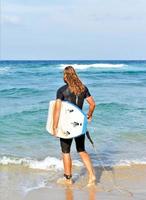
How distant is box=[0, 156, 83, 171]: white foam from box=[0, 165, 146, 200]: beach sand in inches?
8.1

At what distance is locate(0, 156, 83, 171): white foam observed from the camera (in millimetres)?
7910

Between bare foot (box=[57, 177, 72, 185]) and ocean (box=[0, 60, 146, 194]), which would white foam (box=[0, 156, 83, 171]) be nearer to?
ocean (box=[0, 60, 146, 194])

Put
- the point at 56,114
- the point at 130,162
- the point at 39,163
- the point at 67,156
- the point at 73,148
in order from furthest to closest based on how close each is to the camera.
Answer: the point at 73,148 < the point at 130,162 < the point at 39,163 < the point at 67,156 < the point at 56,114

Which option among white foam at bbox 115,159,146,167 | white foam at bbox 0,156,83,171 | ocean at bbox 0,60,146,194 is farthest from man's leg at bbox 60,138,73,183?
white foam at bbox 115,159,146,167

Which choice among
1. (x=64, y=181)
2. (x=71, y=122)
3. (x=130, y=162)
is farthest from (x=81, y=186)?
(x=130, y=162)

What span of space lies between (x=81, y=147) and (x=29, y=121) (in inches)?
242

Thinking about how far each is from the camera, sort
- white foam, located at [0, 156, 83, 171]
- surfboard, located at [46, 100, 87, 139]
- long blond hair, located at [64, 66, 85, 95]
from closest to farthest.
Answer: long blond hair, located at [64, 66, 85, 95] → surfboard, located at [46, 100, 87, 139] → white foam, located at [0, 156, 83, 171]

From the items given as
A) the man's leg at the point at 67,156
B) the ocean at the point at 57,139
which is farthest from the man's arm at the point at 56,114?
the ocean at the point at 57,139

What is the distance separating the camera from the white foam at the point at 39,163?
7910 millimetres

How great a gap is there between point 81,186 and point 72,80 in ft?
4.79

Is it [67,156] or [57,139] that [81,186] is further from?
[57,139]

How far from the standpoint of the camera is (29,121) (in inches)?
503

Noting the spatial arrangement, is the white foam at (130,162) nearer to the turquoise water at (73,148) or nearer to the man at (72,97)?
the turquoise water at (73,148)

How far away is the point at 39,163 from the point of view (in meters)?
8.07
